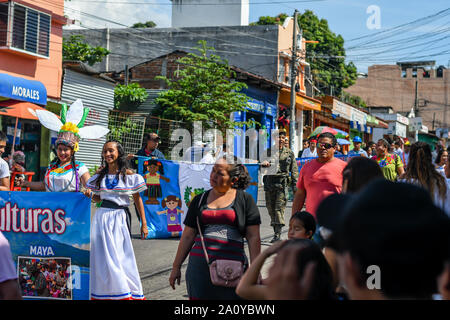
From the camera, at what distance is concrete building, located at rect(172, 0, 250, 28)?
122 ft

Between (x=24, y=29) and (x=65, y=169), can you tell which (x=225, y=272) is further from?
(x=24, y=29)

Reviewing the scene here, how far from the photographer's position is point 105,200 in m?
5.66

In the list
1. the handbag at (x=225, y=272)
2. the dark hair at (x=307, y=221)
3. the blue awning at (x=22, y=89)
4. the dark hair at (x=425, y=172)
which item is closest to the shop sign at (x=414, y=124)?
the blue awning at (x=22, y=89)

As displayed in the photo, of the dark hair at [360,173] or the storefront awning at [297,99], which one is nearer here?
the dark hair at [360,173]

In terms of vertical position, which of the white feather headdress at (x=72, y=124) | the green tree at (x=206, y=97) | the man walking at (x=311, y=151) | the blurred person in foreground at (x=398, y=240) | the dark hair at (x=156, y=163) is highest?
the green tree at (x=206, y=97)

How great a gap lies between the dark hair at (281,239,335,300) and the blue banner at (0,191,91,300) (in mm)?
3663

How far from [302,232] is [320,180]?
165 cm

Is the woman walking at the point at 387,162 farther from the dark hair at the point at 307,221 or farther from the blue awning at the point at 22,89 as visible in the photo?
the blue awning at the point at 22,89

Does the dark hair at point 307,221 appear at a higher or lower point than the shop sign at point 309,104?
lower

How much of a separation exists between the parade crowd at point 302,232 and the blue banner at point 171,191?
3.01m

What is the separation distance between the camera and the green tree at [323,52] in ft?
140

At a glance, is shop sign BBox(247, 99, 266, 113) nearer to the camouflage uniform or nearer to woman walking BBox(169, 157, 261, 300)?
the camouflage uniform

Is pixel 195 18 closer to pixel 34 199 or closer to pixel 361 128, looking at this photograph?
pixel 361 128
